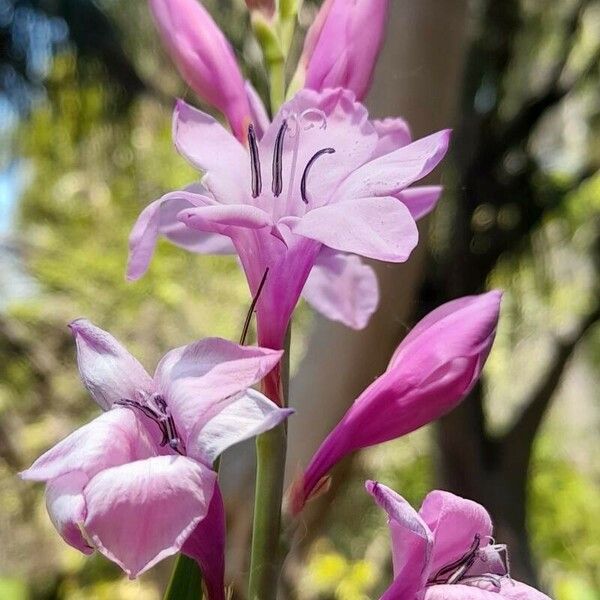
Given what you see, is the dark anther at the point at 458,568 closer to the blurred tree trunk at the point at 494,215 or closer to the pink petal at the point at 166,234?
the pink petal at the point at 166,234

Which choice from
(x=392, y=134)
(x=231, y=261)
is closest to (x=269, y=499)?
(x=392, y=134)

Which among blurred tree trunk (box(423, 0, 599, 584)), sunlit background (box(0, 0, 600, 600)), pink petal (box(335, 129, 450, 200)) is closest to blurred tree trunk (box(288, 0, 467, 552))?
sunlit background (box(0, 0, 600, 600))

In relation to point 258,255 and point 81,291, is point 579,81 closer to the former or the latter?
point 81,291

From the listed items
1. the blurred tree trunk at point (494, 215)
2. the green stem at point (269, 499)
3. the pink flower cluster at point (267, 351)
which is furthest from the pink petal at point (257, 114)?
the blurred tree trunk at point (494, 215)

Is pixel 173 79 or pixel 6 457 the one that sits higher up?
pixel 173 79

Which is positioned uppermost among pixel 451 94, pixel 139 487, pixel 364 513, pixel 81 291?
pixel 451 94

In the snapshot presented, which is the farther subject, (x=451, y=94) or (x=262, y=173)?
(x=451, y=94)

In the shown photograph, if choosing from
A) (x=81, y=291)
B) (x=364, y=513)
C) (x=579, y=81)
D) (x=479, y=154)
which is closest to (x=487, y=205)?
(x=479, y=154)
